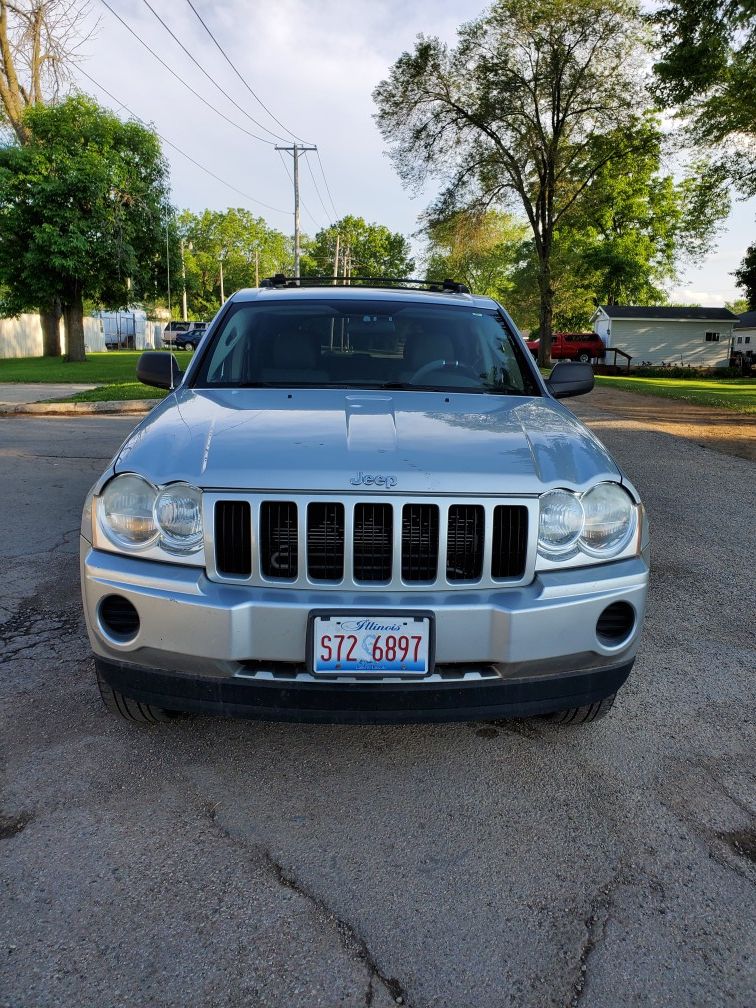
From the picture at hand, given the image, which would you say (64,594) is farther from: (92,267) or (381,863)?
(92,267)

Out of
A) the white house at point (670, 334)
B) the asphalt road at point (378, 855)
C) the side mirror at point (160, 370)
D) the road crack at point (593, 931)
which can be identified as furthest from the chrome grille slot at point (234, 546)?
the white house at point (670, 334)

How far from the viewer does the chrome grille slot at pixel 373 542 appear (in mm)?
2195

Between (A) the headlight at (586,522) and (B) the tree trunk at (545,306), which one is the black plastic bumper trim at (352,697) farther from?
(B) the tree trunk at (545,306)

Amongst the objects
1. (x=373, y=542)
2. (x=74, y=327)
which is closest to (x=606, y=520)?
(x=373, y=542)

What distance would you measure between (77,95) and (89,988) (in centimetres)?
3153

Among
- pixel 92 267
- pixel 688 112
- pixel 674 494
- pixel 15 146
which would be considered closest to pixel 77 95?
pixel 15 146

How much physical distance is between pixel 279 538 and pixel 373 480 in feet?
1.10

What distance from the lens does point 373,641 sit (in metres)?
2.10

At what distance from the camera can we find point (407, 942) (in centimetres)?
176

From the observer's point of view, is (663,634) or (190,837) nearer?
(190,837)

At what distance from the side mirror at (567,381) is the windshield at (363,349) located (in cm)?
34

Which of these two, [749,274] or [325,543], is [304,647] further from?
[749,274]

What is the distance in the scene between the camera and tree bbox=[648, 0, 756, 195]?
14027 mm

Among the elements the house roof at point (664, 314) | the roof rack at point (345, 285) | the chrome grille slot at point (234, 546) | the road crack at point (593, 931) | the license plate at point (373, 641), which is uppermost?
the house roof at point (664, 314)
